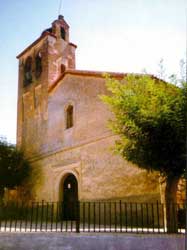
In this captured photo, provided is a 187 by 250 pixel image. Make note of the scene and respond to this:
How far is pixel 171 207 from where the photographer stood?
A: 8.26 meters

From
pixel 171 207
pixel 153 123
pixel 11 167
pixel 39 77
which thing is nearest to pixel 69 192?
pixel 11 167

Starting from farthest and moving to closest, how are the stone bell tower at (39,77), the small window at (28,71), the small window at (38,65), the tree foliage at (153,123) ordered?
the small window at (28,71) → the small window at (38,65) → the stone bell tower at (39,77) → the tree foliage at (153,123)

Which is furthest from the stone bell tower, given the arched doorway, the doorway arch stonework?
the arched doorway

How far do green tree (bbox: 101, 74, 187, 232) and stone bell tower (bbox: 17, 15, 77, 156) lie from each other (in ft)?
30.3

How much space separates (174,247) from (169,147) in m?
2.36

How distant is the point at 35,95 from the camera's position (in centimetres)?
1870

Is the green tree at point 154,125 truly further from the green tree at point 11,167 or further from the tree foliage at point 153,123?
the green tree at point 11,167

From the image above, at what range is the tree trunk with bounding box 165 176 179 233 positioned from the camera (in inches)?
310

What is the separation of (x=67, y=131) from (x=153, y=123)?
27.1 feet

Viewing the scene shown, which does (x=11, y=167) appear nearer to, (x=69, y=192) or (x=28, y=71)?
(x=69, y=192)

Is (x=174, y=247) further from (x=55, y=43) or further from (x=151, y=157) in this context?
(x=55, y=43)

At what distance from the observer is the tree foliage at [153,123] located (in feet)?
25.7

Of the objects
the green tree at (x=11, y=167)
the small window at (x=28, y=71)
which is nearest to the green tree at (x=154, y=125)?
the green tree at (x=11, y=167)

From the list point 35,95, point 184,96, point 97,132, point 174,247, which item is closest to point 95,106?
point 97,132
